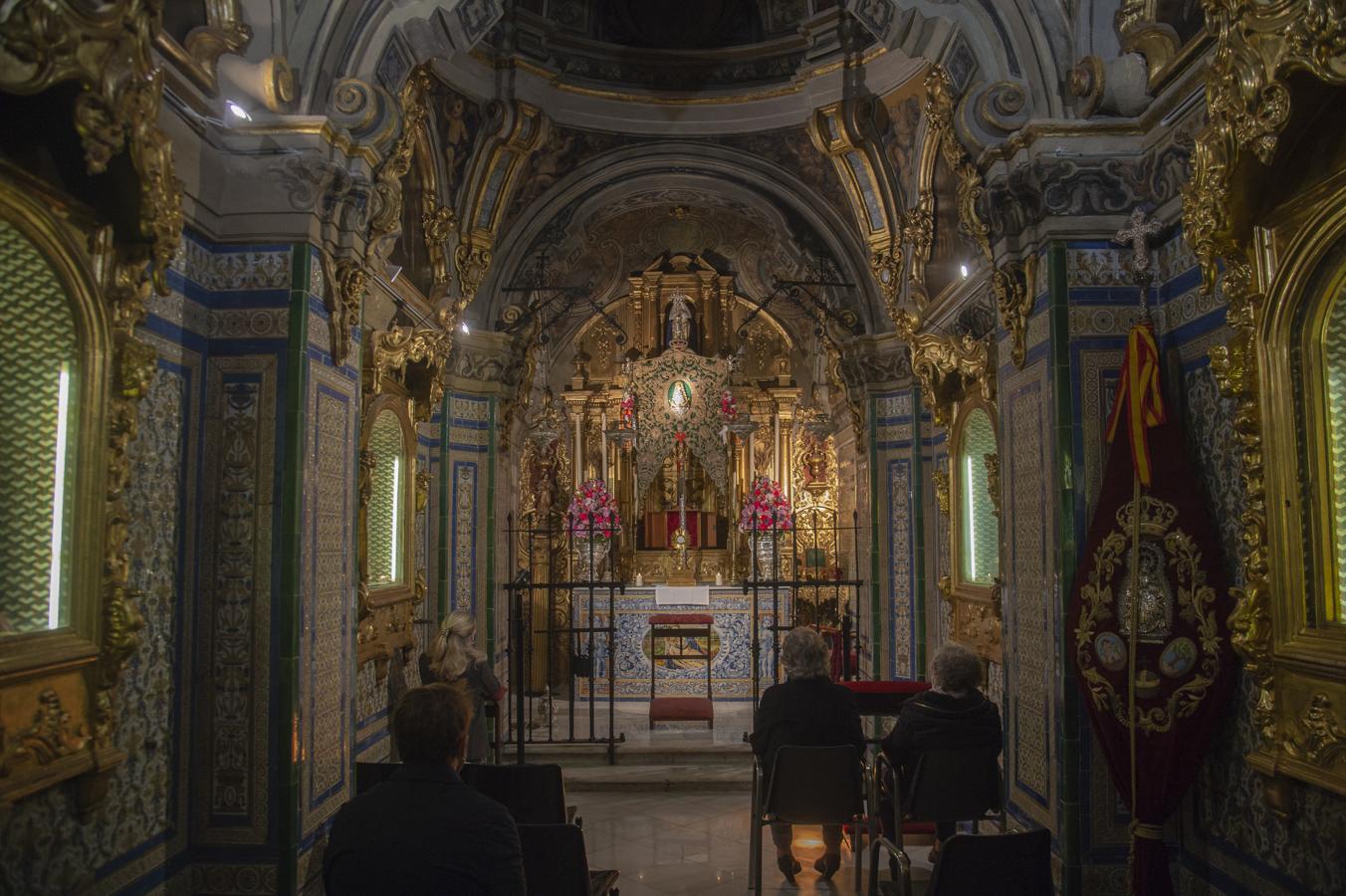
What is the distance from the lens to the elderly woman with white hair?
Result: 16.4ft

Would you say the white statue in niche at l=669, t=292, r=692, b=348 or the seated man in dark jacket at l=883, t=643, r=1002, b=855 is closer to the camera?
the seated man in dark jacket at l=883, t=643, r=1002, b=855

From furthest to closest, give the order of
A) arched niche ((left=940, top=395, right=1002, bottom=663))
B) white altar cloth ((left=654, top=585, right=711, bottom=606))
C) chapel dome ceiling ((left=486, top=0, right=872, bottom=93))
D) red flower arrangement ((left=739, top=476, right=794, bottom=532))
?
red flower arrangement ((left=739, top=476, right=794, bottom=532)) → white altar cloth ((left=654, top=585, right=711, bottom=606)) → chapel dome ceiling ((left=486, top=0, right=872, bottom=93)) → arched niche ((left=940, top=395, right=1002, bottom=663))

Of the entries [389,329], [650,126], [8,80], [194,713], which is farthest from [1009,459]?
[650,126]

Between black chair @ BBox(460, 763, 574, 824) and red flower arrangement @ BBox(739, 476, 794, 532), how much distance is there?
7.85 meters

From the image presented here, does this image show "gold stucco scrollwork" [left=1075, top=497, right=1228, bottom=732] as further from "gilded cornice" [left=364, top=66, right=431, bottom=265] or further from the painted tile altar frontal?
the painted tile altar frontal

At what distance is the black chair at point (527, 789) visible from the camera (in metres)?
4.16

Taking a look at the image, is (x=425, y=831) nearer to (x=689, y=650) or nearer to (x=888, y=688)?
(x=888, y=688)

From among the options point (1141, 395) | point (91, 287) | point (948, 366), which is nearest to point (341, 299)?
point (91, 287)

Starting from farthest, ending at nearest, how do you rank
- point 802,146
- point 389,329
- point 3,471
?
point 802,146, point 389,329, point 3,471

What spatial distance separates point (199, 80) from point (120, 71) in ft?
Result: 5.09

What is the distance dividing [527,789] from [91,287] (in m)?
2.47

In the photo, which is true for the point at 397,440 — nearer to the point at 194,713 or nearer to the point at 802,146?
the point at 194,713

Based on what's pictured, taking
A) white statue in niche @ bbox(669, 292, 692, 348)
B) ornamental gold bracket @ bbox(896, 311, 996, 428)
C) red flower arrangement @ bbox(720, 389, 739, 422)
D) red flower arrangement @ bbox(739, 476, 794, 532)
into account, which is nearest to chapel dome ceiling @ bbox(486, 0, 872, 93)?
ornamental gold bracket @ bbox(896, 311, 996, 428)

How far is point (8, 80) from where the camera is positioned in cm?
276
